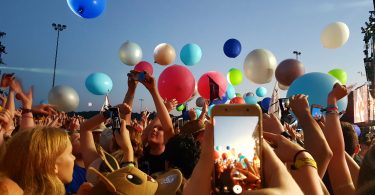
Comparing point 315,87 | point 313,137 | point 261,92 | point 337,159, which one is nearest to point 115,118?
point 313,137

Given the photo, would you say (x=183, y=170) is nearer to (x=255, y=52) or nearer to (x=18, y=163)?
(x=18, y=163)

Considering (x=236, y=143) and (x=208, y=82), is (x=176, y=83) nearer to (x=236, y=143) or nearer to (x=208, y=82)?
(x=208, y=82)

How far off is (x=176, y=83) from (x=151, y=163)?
11.1 ft

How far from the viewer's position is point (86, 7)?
6.12 meters

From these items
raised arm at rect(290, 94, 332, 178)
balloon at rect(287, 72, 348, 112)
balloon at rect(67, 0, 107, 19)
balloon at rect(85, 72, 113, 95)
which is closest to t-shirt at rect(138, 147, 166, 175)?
raised arm at rect(290, 94, 332, 178)

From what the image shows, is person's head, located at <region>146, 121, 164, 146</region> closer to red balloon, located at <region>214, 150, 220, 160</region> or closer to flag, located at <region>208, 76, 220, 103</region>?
red balloon, located at <region>214, 150, 220, 160</region>

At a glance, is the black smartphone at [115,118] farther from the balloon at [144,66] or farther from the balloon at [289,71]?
the balloon at [144,66]

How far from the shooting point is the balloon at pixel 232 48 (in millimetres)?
10031

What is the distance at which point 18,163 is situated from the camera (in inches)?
67.8

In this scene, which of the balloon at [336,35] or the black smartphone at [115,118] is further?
the balloon at [336,35]

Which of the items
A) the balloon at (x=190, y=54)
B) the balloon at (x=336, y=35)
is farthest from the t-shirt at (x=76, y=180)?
the balloon at (x=336, y=35)

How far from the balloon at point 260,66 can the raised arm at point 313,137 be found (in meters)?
6.57

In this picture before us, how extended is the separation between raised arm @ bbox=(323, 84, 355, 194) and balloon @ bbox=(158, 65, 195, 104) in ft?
14.5

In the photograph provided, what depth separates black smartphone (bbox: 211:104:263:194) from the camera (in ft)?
3.67
